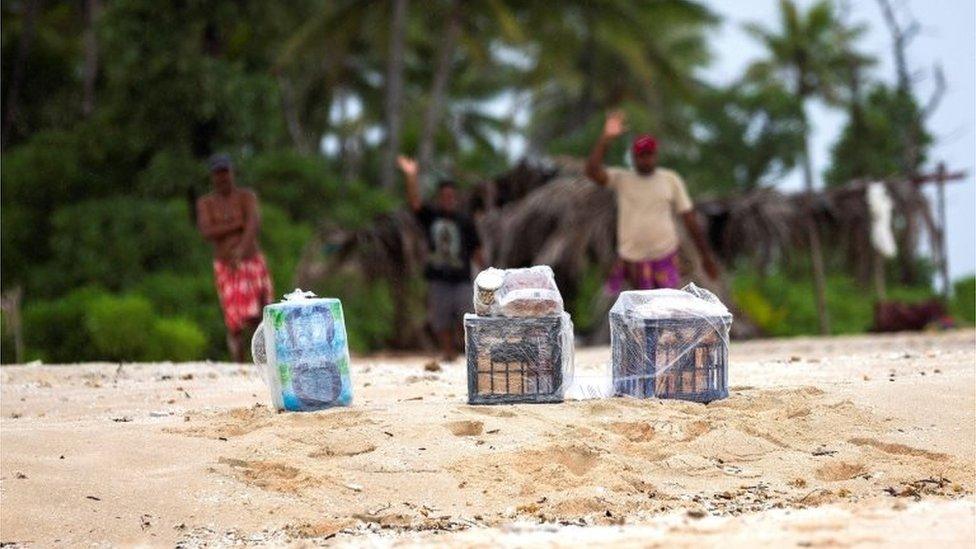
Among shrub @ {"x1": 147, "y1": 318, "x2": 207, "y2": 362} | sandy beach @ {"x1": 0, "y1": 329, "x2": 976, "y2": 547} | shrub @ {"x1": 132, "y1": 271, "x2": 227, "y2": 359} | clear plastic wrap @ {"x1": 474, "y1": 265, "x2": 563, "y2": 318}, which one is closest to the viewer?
sandy beach @ {"x1": 0, "y1": 329, "x2": 976, "y2": 547}

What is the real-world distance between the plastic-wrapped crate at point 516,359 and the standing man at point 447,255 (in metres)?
3.81

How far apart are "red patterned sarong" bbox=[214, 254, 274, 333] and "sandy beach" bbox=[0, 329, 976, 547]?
294cm

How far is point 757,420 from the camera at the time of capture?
623 cm

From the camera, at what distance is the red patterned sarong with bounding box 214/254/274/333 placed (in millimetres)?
10070

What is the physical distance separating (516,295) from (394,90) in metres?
17.7

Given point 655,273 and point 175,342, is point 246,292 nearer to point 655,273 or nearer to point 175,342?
point 655,273

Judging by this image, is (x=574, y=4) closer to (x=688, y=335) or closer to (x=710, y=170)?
(x=710, y=170)

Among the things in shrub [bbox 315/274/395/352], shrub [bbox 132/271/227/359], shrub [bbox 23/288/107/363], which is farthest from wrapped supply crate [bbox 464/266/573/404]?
shrub [bbox 315/274/395/352]

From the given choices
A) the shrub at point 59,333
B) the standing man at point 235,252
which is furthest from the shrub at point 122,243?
the standing man at point 235,252

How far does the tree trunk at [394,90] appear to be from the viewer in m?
23.2

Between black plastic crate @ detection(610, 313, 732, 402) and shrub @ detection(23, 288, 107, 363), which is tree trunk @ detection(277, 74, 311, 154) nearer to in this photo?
shrub @ detection(23, 288, 107, 363)

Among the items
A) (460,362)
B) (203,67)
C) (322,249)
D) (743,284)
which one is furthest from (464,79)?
(460,362)

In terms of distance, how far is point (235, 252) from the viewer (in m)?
10.1

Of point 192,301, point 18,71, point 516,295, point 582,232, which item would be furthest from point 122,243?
point 516,295
